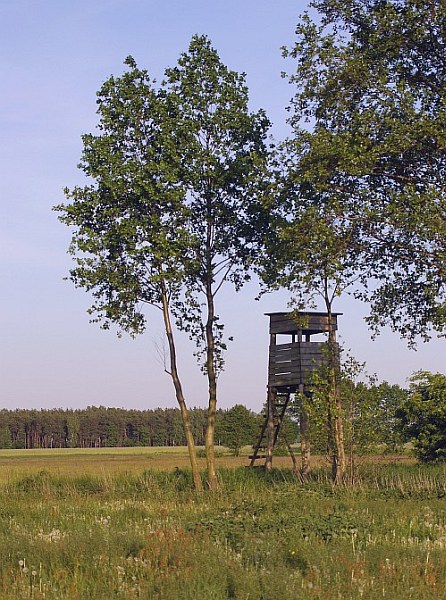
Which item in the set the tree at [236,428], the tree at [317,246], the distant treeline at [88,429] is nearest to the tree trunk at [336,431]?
the tree at [317,246]

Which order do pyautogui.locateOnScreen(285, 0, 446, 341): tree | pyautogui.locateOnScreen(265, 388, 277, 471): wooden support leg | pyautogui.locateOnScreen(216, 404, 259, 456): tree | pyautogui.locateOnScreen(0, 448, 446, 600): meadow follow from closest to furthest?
pyautogui.locateOnScreen(0, 448, 446, 600): meadow, pyautogui.locateOnScreen(285, 0, 446, 341): tree, pyautogui.locateOnScreen(265, 388, 277, 471): wooden support leg, pyautogui.locateOnScreen(216, 404, 259, 456): tree

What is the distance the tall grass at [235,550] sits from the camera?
31.0ft

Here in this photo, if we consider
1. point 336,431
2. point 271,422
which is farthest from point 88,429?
point 336,431

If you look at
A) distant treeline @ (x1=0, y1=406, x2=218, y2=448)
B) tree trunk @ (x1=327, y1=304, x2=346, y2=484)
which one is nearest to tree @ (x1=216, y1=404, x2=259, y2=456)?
tree trunk @ (x1=327, y1=304, x2=346, y2=484)

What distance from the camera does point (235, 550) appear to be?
11.9 m

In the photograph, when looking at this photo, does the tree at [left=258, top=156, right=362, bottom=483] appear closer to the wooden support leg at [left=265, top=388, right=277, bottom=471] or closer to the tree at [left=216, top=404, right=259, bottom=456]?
the wooden support leg at [left=265, top=388, right=277, bottom=471]

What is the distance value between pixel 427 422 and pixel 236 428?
57350 mm

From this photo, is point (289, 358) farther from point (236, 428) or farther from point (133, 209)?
point (236, 428)

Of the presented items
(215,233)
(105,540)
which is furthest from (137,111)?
(105,540)

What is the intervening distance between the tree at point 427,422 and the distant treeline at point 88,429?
14576 centimetres

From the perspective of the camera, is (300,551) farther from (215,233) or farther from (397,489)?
(215,233)

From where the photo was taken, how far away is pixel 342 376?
81.0 ft

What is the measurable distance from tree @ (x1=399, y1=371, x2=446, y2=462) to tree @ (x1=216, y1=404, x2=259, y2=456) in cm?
5506

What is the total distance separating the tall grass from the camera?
9.45 metres
